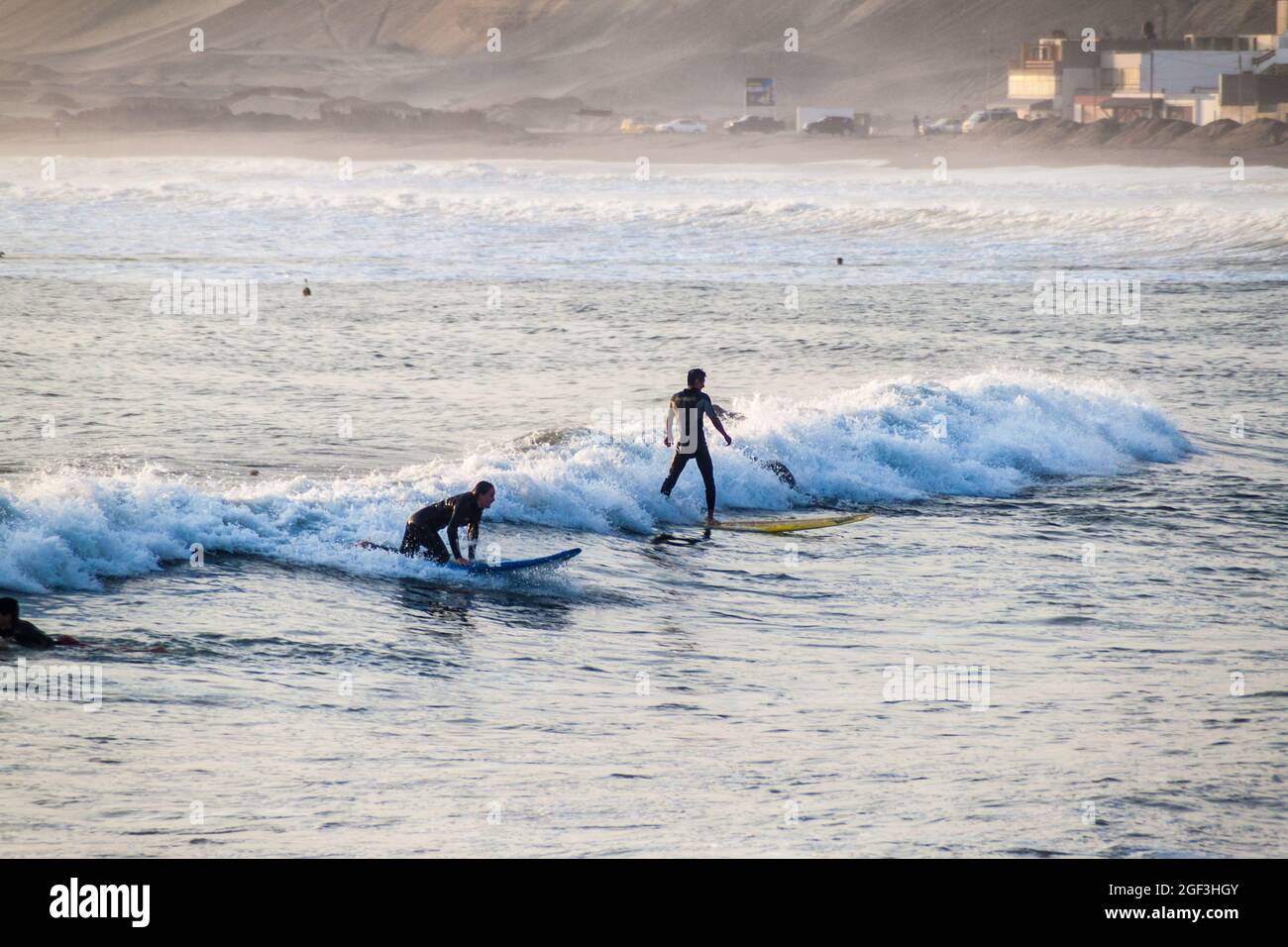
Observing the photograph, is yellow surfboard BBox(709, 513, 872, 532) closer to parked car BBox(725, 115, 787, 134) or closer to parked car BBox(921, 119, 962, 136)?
parked car BBox(921, 119, 962, 136)

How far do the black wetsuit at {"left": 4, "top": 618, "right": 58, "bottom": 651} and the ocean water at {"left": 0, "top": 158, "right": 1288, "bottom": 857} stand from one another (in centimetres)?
25

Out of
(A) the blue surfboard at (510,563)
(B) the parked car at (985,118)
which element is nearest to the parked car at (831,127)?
(B) the parked car at (985,118)

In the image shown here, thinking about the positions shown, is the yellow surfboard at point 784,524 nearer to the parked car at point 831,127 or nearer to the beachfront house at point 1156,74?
the beachfront house at point 1156,74

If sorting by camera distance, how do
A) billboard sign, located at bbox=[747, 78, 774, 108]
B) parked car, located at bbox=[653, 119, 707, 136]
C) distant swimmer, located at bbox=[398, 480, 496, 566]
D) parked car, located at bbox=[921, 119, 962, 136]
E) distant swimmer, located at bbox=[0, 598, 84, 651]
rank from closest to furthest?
distant swimmer, located at bbox=[0, 598, 84, 651] → distant swimmer, located at bbox=[398, 480, 496, 566] → parked car, located at bbox=[921, 119, 962, 136] → parked car, located at bbox=[653, 119, 707, 136] → billboard sign, located at bbox=[747, 78, 774, 108]

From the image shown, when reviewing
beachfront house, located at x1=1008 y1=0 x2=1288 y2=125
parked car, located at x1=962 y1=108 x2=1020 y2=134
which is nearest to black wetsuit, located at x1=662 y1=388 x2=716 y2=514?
beachfront house, located at x1=1008 y1=0 x2=1288 y2=125

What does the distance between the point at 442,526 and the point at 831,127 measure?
12645cm

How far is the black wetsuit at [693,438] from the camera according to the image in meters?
19.7

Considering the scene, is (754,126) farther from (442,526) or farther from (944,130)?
(442,526)

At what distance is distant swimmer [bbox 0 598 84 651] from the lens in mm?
12211

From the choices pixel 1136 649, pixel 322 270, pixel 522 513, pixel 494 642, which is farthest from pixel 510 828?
pixel 322 270

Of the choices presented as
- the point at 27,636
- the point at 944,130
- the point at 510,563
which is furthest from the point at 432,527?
the point at 944,130

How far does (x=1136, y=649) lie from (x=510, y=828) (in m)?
6.96

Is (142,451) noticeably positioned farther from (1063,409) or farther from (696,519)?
(1063,409)
